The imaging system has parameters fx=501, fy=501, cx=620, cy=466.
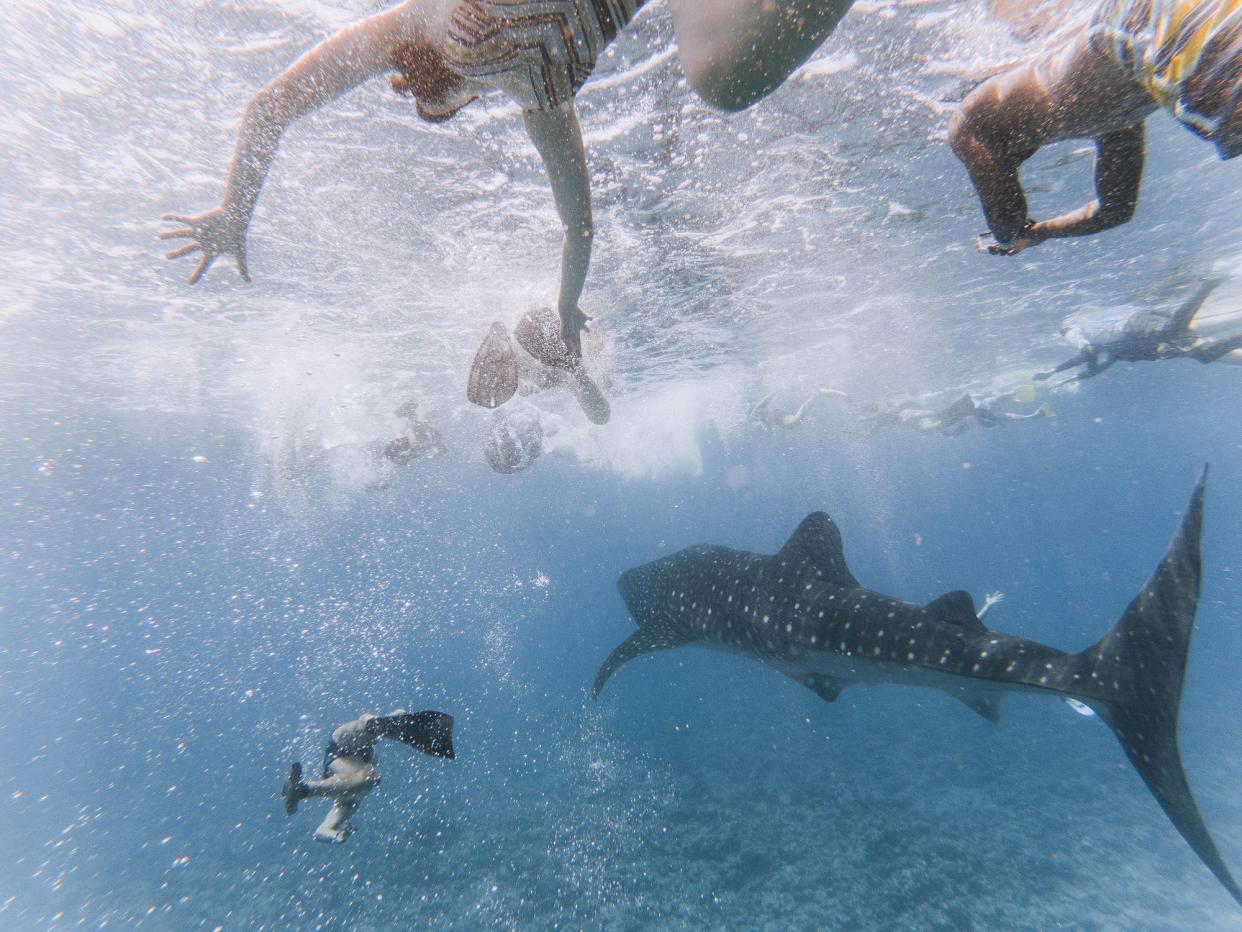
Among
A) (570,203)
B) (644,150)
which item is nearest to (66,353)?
(644,150)

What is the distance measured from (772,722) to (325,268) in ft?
69.6

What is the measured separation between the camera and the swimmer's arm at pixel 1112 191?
9.06ft

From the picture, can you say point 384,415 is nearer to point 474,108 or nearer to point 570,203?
point 474,108

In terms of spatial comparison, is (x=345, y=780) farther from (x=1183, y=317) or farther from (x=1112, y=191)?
(x=1183, y=317)

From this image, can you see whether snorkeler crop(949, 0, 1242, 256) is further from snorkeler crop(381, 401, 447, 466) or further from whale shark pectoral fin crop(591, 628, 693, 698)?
snorkeler crop(381, 401, 447, 466)

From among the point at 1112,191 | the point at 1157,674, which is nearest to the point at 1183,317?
the point at 1157,674

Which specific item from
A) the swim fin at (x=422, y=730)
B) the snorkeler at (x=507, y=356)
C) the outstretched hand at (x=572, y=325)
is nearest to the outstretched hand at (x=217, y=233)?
the outstretched hand at (x=572, y=325)

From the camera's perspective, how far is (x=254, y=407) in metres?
24.4

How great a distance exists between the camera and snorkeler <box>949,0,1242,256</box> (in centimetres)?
177

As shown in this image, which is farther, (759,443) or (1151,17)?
(759,443)

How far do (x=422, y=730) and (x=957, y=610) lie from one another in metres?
6.04

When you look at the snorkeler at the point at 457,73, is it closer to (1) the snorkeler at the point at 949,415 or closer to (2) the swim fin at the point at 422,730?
(2) the swim fin at the point at 422,730

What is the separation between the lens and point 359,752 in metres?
6.07

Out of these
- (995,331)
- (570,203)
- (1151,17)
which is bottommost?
(995,331)
